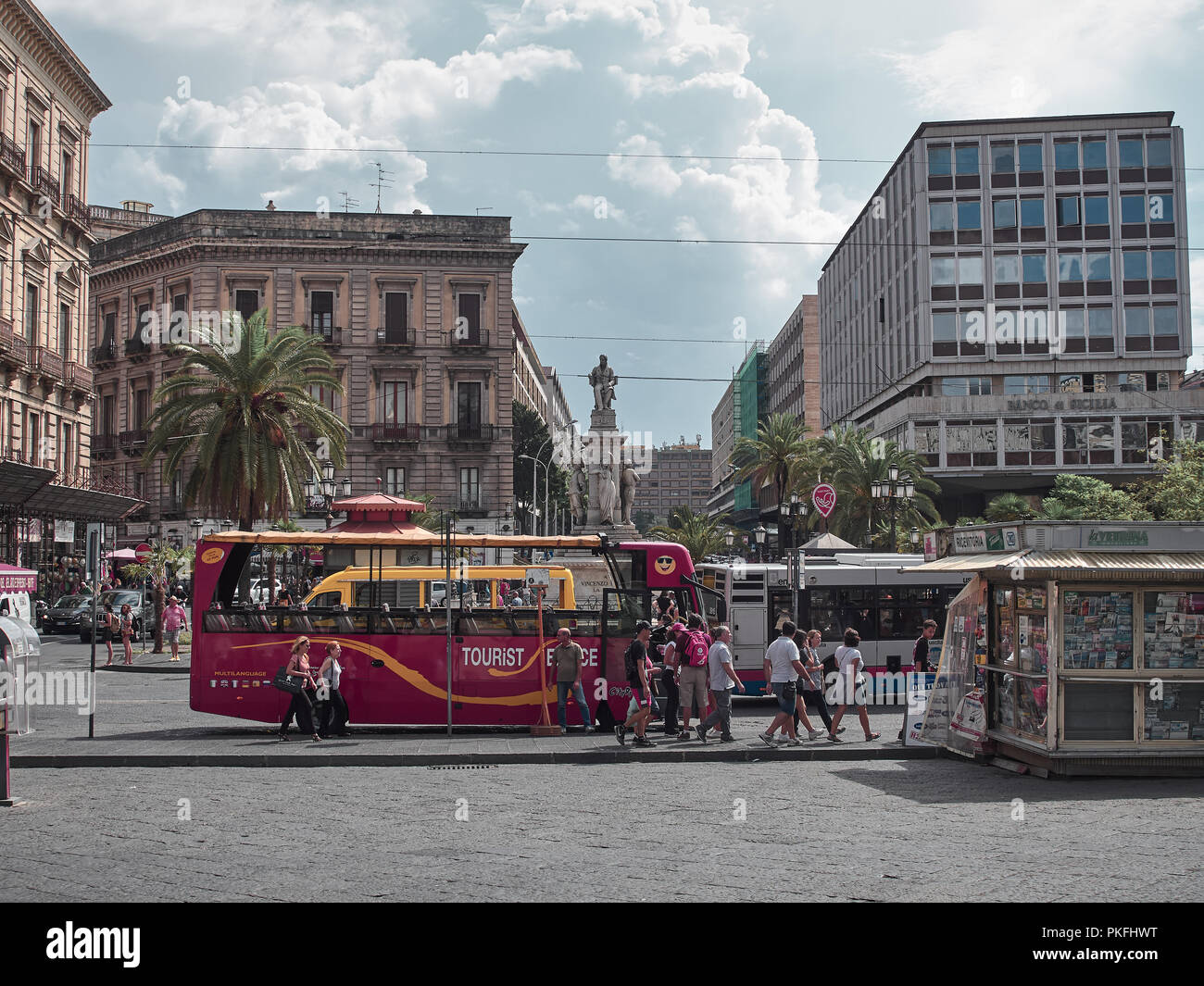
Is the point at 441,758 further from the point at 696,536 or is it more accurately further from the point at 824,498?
the point at 696,536

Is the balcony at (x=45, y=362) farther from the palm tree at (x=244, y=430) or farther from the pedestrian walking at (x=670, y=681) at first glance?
the pedestrian walking at (x=670, y=681)

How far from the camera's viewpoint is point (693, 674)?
16391mm

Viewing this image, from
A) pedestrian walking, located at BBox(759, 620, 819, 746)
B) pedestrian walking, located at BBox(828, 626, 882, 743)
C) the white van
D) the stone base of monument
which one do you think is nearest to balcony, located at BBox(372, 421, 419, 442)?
the stone base of monument

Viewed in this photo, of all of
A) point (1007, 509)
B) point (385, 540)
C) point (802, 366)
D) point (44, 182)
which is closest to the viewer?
point (385, 540)

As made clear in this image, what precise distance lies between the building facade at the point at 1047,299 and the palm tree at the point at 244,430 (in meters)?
36.3

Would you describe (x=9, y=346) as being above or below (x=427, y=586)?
above

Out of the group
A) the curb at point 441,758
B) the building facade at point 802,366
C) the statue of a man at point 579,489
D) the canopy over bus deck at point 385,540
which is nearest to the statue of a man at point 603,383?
the statue of a man at point 579,489

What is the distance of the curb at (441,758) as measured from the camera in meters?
14.5

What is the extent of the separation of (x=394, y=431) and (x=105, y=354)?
58.3 feet

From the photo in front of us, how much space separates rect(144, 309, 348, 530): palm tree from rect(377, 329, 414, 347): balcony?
25406 mm

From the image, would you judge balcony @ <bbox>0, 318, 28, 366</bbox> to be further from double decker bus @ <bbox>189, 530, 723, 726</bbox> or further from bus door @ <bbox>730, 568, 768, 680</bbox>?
bus door @ <bbox>730, 568, 768, 680</bbox>

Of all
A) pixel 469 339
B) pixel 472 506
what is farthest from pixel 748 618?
pixel 469 339

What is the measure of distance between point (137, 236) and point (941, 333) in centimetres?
4315
